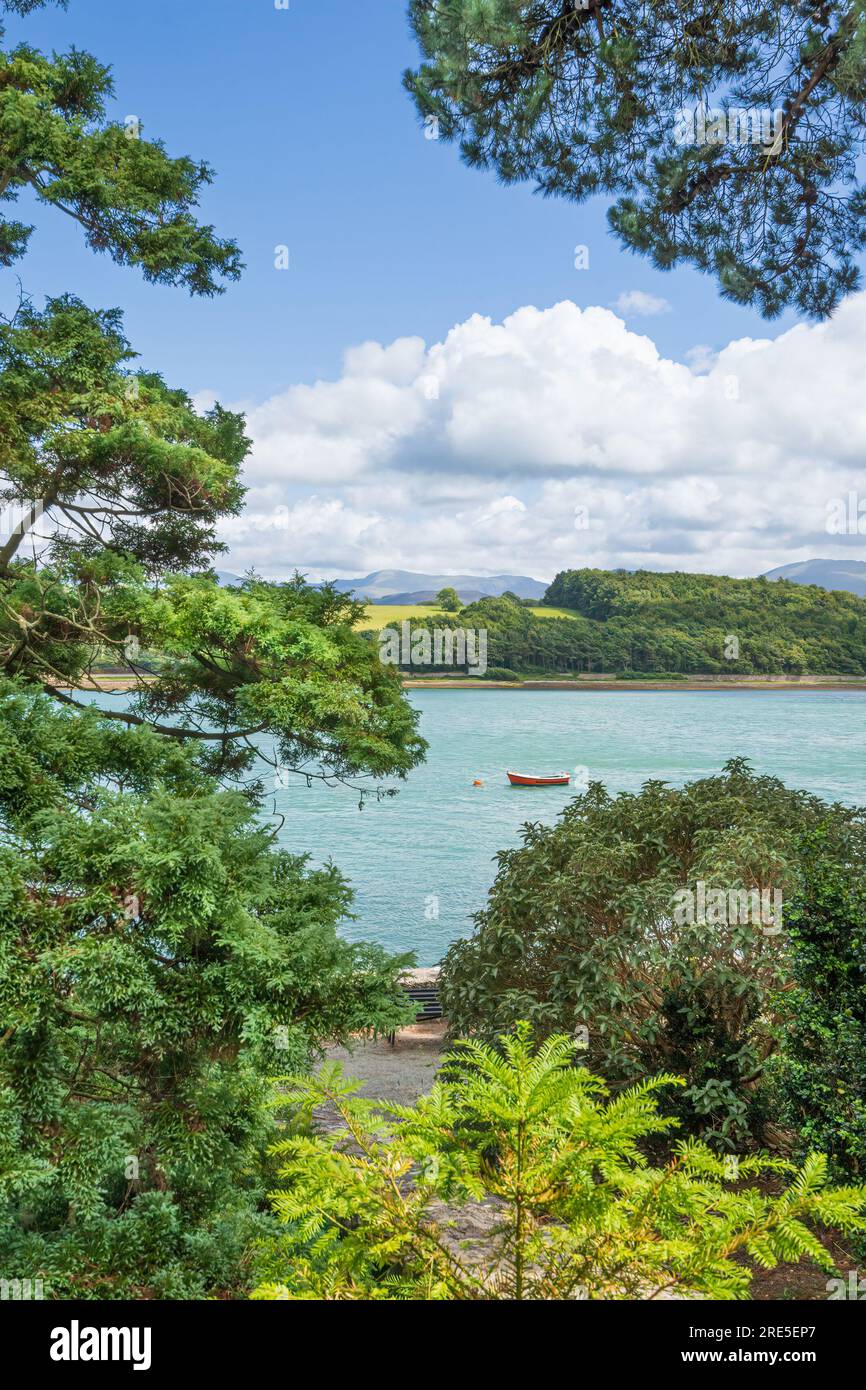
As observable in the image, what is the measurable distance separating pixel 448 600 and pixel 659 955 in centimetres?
1902

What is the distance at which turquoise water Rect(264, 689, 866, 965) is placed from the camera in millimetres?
29156

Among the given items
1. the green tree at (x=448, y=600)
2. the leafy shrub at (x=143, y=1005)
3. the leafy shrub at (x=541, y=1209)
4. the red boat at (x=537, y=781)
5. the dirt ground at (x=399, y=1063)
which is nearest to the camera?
the leafy shrub at (x=541, y=1209)

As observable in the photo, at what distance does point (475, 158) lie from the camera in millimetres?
6996

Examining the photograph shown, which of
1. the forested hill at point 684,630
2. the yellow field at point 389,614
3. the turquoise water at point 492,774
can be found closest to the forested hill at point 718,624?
the forested hill at point 684,630

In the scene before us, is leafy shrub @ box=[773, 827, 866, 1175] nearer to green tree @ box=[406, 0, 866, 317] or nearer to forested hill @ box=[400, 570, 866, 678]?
green tree @ box=[406, 0, 866, 317]

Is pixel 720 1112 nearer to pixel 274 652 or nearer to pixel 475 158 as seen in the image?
pixel 274 652

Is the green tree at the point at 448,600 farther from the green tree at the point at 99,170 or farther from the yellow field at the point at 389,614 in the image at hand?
the green tree at the point at 99,170

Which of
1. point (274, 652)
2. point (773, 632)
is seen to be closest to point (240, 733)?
point (274, 652)

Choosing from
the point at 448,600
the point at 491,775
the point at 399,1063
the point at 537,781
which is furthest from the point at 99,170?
the point at 491,775

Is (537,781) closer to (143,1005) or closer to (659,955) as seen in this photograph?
(659,955)

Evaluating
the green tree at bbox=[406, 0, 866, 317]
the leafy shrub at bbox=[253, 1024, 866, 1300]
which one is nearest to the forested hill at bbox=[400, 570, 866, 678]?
the green tree at bbox=[406, 0, 866, 317]

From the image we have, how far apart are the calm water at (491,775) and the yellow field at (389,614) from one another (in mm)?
1344

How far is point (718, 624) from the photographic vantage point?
3622 cm

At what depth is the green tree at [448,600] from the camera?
22984 millimetres
